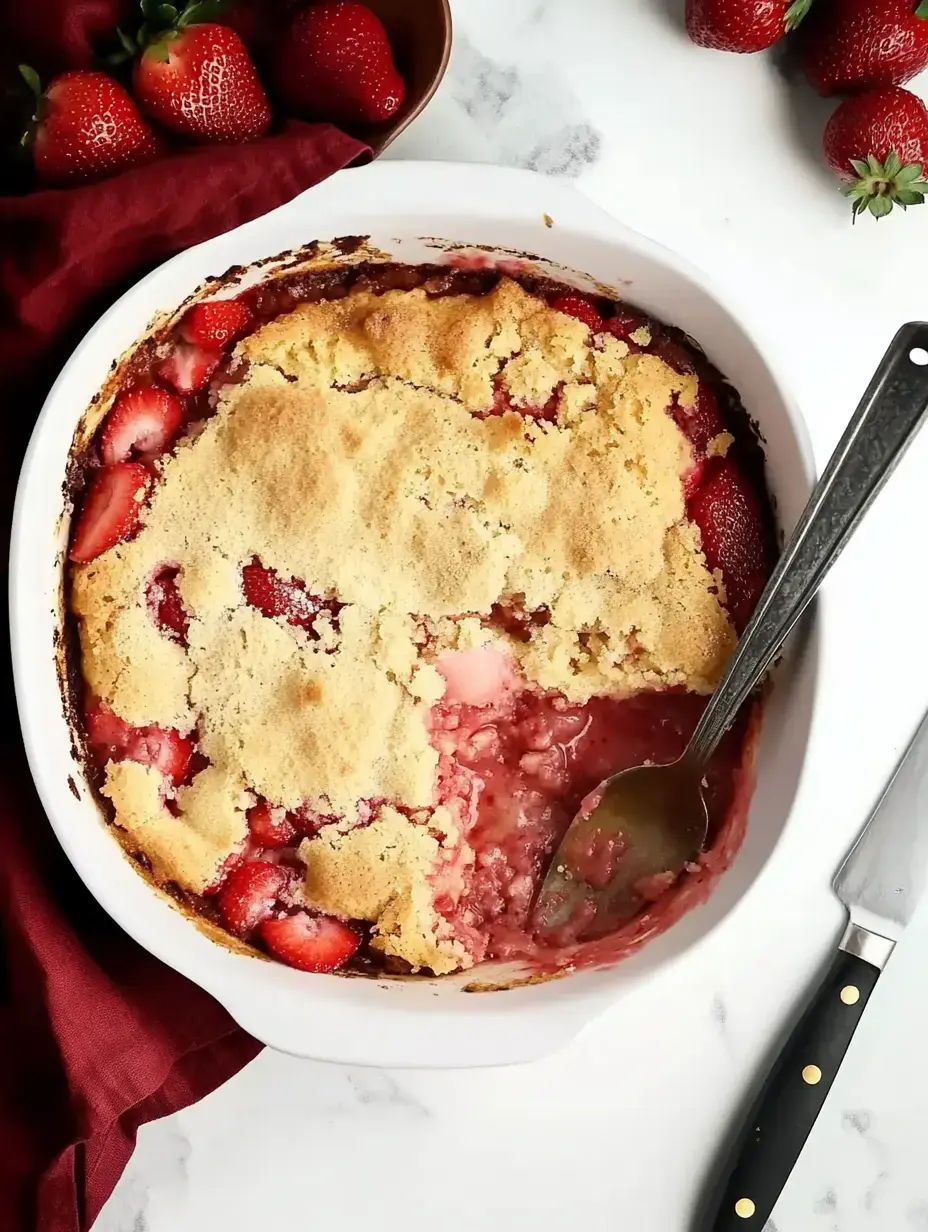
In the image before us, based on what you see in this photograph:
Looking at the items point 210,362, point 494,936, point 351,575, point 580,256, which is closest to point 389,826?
point 494,936


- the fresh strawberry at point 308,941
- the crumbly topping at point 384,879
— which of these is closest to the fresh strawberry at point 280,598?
the crumbly topping at point 384,879

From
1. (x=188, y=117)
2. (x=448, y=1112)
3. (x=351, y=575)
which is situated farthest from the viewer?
(x=448, y=1112)

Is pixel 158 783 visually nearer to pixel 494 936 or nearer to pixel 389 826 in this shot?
pixel 389 826

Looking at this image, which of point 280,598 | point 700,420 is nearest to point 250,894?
point 280,598

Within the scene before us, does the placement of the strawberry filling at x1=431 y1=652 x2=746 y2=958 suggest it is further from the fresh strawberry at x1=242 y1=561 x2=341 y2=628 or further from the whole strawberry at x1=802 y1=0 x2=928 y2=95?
the whole strawberry at x1=802 y1=0 x2=928 y2=95

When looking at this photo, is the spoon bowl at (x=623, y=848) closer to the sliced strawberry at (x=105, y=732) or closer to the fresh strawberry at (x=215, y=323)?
the sliced strawberry at (x=105, y=732)

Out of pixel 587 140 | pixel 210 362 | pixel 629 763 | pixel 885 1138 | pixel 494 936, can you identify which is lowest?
pixel 885 1138
